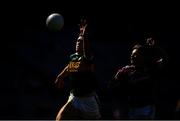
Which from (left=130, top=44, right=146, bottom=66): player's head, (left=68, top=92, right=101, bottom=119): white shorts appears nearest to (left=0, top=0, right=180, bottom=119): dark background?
(left=68, top=92, right=101, bottom=119): white shorts

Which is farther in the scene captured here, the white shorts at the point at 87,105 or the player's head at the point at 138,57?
the white shorts at the point at 87,105

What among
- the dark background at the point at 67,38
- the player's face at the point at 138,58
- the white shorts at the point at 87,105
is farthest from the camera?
the dark background at the point at 67,38

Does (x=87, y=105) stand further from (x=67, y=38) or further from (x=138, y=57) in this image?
(x=67, y=38)

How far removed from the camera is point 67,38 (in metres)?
19.6

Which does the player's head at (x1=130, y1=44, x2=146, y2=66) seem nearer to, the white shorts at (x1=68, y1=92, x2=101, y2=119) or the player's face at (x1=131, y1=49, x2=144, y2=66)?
the player's face at (x1=131, y1=49, x2=144, y2=66)

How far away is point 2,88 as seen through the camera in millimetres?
19828

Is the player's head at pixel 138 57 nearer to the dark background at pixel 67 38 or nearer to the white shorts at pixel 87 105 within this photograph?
the white shorts at pixel 87 105

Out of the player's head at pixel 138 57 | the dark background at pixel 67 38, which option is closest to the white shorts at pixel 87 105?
the player's head at pixel 138 57

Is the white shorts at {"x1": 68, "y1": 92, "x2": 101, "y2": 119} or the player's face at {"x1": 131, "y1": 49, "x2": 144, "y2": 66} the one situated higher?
the player's face at {"x1": 131, "y1": 49, "x2": 144, "y2": 66}

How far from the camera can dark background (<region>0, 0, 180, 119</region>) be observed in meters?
19.5

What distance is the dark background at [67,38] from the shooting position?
1952 cm

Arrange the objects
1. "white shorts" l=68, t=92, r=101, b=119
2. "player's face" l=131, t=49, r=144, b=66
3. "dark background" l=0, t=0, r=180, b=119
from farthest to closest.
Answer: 1. "dark background" l=0, t=0, r=180, b=119
2. "white shorts" l=68, t=92, r=101, b=119
3. "player's face" l=131, t=49, r=144, b=66

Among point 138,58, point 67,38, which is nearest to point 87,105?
point 138,58

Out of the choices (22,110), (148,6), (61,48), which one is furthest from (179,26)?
(22,110)
